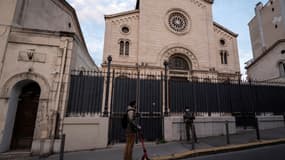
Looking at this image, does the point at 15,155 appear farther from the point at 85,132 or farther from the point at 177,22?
the point at 177,22

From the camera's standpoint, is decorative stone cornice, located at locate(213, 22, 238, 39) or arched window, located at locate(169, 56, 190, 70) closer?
arched window, located at locate(169, 56, 190, 70)

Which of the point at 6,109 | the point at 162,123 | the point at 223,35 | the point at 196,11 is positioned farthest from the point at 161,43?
the point at 6,109

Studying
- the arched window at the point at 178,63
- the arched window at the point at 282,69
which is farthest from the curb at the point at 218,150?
the arched window at the point at 178,63

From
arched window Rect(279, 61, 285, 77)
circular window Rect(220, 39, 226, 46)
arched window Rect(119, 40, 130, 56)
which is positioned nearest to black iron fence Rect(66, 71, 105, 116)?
arched window Rect(119, 40, 130, 56)

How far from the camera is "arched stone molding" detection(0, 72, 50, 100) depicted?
597 cm

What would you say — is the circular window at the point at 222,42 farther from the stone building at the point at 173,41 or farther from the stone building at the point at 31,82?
the stone building at the point at 31,82

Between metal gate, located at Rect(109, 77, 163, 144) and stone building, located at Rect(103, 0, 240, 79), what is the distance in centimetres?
810

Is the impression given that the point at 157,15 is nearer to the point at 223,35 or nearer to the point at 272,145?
the point at 223,35

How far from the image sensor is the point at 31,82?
6664mm

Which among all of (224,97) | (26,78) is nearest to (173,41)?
(224,97)

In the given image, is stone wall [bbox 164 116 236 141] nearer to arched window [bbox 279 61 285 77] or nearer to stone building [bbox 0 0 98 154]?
stone building [bbox 0 0 98 154]

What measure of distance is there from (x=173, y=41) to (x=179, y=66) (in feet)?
10.1

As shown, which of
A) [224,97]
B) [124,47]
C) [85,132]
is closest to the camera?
[85,132]

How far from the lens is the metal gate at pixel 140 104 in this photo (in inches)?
276
